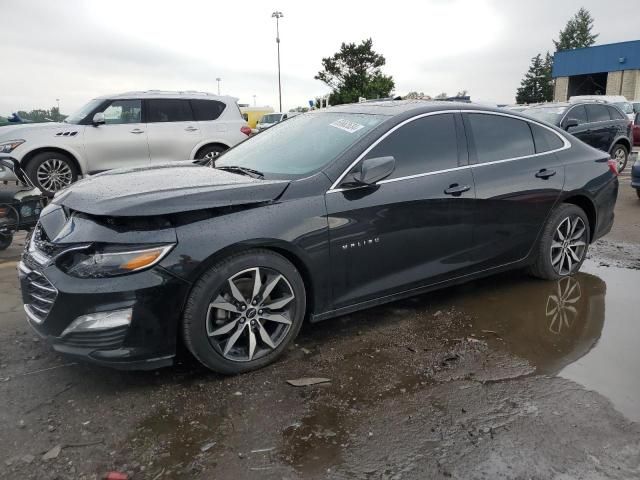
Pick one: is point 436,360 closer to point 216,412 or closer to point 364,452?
point 364,452

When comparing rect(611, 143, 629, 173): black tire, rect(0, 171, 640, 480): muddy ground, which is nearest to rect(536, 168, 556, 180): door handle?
rect(0, 171, 640, 480): muddy ground

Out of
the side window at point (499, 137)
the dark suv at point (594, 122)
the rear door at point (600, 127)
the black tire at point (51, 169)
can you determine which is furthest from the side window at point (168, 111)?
the rear door at point (600, 127)

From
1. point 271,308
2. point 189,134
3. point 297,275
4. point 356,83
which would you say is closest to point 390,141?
point 297,275

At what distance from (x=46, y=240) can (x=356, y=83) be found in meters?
44.9

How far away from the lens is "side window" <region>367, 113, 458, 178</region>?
11.9 feet

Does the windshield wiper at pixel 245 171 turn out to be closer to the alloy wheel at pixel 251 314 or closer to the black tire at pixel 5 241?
the alloy wheel at pixel 251 314

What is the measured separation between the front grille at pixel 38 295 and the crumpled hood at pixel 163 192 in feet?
1.45

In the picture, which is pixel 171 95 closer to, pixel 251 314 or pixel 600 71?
pixel 251 314

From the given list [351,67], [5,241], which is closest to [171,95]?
[5,241]

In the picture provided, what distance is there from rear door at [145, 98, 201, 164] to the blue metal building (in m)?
43.4

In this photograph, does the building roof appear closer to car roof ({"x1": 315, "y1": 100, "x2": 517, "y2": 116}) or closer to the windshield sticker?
car roof ({"x1": 315, "y1": 100, "x2": 517, "y2": 116})

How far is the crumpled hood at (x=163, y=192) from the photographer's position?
2.83 metres

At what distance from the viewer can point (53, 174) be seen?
8.84 m

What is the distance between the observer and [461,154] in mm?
3965
